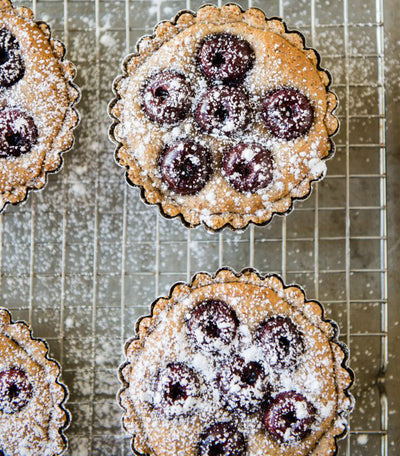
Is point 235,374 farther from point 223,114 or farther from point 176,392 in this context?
point 223,114

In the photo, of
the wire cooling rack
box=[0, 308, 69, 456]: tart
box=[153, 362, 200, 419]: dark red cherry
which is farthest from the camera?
the wire cooling rack

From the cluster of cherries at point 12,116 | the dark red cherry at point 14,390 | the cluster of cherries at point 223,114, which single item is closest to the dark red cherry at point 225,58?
the cluster of cherries at point 223,114

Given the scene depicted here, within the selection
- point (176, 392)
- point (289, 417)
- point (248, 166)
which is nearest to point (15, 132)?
point (248, 166)

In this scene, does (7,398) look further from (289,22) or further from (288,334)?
(289,22)

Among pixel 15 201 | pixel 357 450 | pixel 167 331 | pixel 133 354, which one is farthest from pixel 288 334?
pixel 15 201

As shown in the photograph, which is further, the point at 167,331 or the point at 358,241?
the point at 358,241

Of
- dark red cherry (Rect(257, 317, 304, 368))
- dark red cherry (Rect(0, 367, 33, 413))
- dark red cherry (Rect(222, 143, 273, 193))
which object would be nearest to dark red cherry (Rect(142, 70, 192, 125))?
dark red cherry (Rect(222, 143, 273, 193))

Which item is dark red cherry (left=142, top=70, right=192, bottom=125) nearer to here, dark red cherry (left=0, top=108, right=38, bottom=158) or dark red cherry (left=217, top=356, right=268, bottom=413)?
dark red cherry (left=0, top=108, right=38, bottom=158)

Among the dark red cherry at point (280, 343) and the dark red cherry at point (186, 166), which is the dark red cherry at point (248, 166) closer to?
the dark red cherry at point (186, 166)
